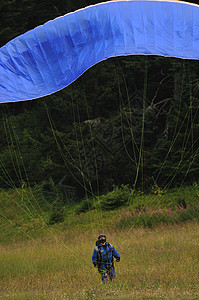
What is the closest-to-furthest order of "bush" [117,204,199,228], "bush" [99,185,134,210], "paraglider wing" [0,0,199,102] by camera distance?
"paraglider wing" [0,0,199,102] < "bush" [117,204,199,228] < "bush" [99,185,134,210]

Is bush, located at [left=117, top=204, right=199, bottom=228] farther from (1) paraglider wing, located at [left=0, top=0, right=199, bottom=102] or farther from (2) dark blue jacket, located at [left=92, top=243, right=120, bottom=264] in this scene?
(1) paraglider wing, located at [left=0, top=0, right=199, bottom=102]

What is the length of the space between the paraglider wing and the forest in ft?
26.3

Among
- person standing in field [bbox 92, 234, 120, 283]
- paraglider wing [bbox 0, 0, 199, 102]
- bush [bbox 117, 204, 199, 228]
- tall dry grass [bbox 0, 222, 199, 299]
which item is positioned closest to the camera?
tall dry grass [bbox 0, 222, 199, 299]

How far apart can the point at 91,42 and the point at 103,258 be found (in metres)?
3.49

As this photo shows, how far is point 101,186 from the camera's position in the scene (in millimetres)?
18578

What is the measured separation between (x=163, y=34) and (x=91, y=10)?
120cm

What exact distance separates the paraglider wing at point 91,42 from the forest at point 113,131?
26.3ft

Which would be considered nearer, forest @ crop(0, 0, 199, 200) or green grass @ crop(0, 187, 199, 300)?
green grass @ crop(0, 187, 199, 300)

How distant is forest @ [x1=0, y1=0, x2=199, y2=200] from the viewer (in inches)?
643

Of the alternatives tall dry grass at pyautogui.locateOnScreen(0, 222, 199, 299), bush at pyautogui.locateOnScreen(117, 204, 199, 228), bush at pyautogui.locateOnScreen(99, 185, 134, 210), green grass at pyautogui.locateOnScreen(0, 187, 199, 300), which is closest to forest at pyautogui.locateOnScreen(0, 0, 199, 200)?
bush at pyautogui.locateOnScreen(99, 185, 134, 210)

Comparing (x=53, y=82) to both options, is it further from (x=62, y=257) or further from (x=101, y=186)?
(x=101, y=186)

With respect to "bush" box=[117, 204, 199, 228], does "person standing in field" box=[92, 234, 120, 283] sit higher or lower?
higher

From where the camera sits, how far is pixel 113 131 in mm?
17188

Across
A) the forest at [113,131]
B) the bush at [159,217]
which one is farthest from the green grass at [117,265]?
the forest at [113,131]
